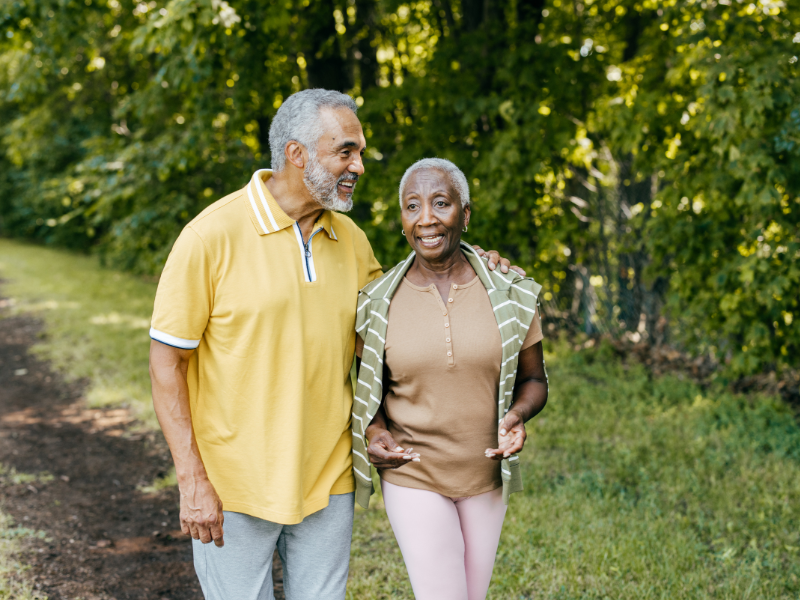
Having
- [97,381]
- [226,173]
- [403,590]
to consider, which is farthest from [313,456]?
[226,173]

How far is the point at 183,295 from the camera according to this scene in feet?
6.72

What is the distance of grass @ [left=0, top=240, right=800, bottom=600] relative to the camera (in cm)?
354

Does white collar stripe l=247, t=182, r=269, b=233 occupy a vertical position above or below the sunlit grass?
above

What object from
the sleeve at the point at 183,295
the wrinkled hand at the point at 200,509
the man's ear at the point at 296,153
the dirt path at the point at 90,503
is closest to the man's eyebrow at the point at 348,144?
the man's ear at the point at 296,153

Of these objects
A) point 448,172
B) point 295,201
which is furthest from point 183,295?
point 448,172

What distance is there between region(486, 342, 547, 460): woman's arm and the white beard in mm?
878

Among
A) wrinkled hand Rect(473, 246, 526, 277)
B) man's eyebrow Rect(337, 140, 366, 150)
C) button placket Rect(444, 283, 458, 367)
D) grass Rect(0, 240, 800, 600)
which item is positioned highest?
man's eyebrow Rect(337, 140, 366, 150)

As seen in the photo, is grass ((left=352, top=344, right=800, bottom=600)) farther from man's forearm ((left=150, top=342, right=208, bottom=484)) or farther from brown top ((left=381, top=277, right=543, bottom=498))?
man's forearm ((left=150, top=342, right=208, bottom=484))

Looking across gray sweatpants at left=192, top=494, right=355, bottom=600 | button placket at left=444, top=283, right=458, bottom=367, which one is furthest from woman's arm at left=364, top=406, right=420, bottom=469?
button placket at left=444, top=283, right=458, bottom=367

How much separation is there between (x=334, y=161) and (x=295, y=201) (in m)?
0.20

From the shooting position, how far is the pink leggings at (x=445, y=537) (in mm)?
2271

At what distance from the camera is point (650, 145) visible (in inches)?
254

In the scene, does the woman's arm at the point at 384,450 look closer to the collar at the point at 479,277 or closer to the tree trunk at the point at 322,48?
the collar at the point at 479,277

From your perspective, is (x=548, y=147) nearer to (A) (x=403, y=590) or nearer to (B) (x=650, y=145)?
(B) (x=650, y=145)
